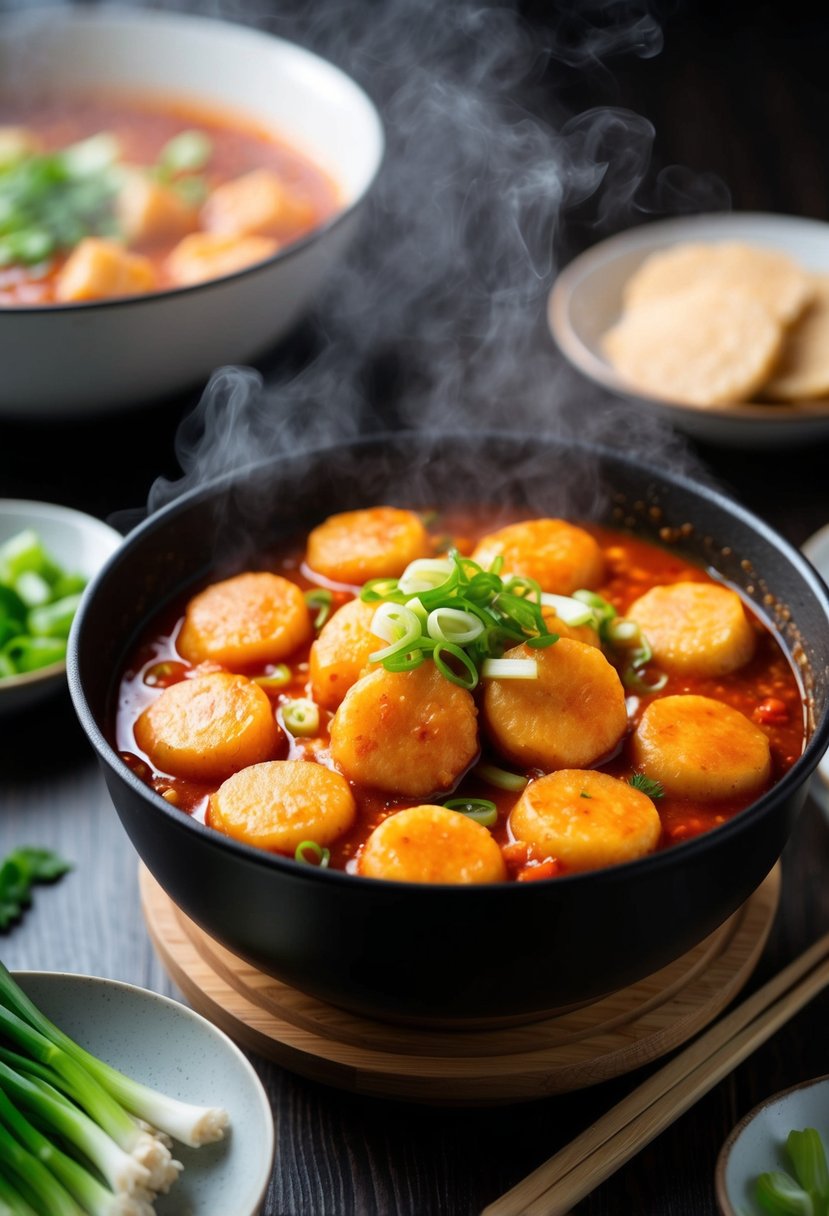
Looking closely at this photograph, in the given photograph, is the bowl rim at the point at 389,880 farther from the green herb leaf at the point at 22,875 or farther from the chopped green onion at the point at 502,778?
the green herb leaf at the point at 22,875

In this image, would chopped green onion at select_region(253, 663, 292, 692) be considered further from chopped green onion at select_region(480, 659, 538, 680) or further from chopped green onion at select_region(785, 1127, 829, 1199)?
chopped green onion at select_region(785, 1127, 829, 1199)

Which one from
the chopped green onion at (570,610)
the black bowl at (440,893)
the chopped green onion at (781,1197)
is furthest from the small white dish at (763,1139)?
the chopped green onion at (570,610)

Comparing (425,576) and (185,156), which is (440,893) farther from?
(185,156)

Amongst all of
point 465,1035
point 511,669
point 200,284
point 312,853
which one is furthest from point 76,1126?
point 200,284

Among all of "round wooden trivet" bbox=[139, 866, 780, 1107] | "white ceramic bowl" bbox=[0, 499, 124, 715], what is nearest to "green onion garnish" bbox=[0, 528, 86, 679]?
"white ceramic bowl" bbox=[0, 499, 124, 715]

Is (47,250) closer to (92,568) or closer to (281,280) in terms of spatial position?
(281,280)

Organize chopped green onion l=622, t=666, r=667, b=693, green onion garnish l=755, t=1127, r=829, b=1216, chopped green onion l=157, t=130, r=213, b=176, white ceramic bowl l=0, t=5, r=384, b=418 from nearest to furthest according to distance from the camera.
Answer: green onion garnish l=755, t=1127, r=829, b=1216 < chopped green onion l=622, t=666, r=667, b=693 < white ceramic bowl l=0, t=5, r=384, b=418 < chopped green onion l=157, t=130, r=213, b=176
